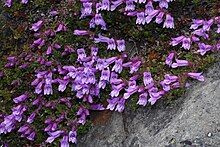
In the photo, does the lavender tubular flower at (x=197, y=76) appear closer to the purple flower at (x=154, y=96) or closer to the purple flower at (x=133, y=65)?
the purple flower at (x=154, y=96)

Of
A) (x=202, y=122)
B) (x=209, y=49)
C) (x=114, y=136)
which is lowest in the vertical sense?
(x=114, y=136)

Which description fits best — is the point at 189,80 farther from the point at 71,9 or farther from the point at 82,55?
the point at 71,9

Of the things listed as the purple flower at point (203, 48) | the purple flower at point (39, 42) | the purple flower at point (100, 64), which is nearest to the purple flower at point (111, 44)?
the purple flower at point (100, 64)

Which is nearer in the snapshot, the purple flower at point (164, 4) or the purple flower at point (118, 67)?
the purple flower at point (118, 67)

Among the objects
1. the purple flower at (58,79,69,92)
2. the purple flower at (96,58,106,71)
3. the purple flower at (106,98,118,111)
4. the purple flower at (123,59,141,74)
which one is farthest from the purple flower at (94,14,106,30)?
the purple flower at (106,98,118,111)

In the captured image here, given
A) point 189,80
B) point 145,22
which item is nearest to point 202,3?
point 145,22

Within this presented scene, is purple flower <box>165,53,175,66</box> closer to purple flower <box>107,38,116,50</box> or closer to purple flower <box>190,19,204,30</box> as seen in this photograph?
purple flower <box>190,19,204,30</box>
